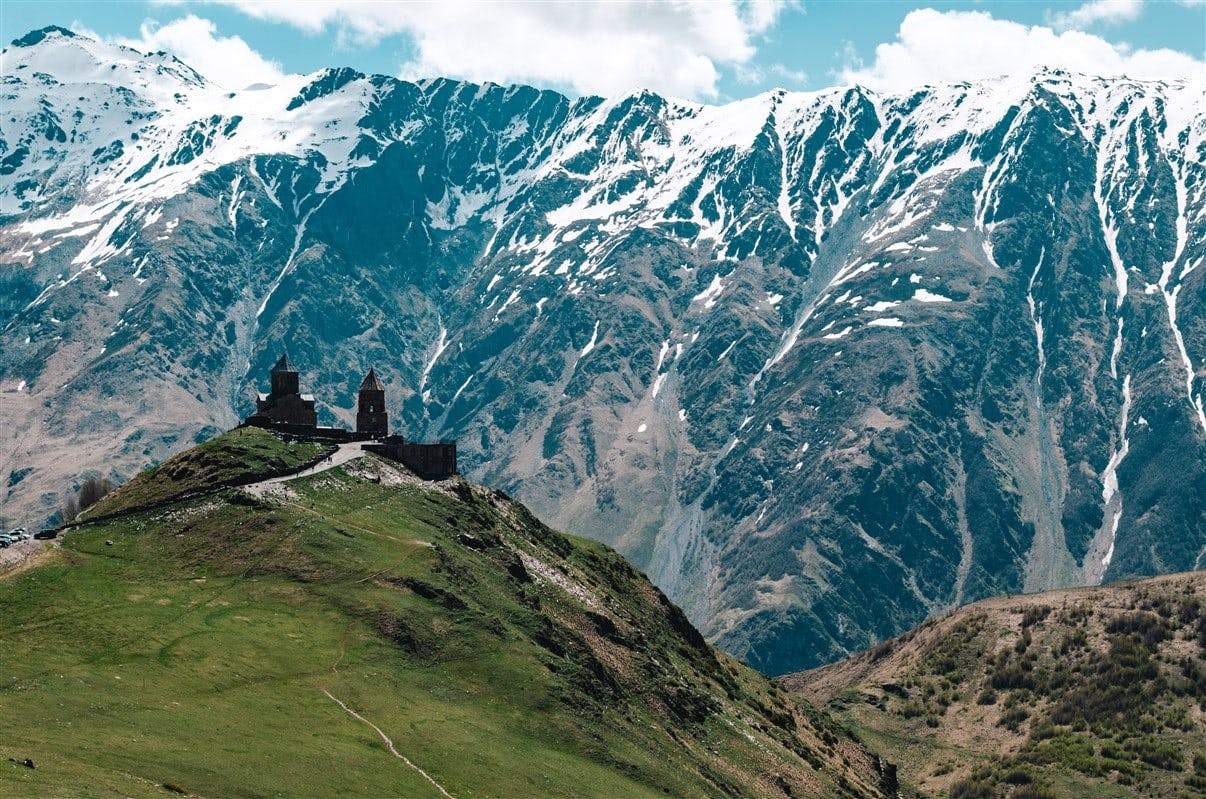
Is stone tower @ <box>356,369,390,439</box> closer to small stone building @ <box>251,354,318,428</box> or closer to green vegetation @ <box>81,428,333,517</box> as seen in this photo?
small stone building @ <box>251,354,318,428</box>

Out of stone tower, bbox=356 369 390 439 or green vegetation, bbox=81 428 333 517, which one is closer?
green vegetation, bbox=81 428 333 517

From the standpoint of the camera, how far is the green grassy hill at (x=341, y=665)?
3241 inches

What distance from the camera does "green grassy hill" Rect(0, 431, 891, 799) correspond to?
82.3m

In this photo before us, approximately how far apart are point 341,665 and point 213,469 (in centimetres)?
3782

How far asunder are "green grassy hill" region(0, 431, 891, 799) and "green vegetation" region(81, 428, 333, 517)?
362 millimetres

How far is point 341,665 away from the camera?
100m

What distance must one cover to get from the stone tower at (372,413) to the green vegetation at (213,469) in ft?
69.0

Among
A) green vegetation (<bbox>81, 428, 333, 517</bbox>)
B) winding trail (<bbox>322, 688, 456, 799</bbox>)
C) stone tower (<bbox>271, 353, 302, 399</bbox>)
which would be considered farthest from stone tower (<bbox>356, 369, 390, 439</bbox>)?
winding trail (<bbox>322, 688, 456, 799</bbox>)

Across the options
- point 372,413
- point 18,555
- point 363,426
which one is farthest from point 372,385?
point 18,555

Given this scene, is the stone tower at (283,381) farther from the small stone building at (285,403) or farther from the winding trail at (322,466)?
the winding trail at (322,466)

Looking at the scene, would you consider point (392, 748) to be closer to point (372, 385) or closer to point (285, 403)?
point (285, 403)

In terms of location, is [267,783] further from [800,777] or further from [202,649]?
[800,777]

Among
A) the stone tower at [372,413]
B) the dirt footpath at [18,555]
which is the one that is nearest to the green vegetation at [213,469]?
the dirt footpath at [18,555]

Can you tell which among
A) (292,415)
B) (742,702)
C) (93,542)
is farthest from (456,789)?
(292,415)
